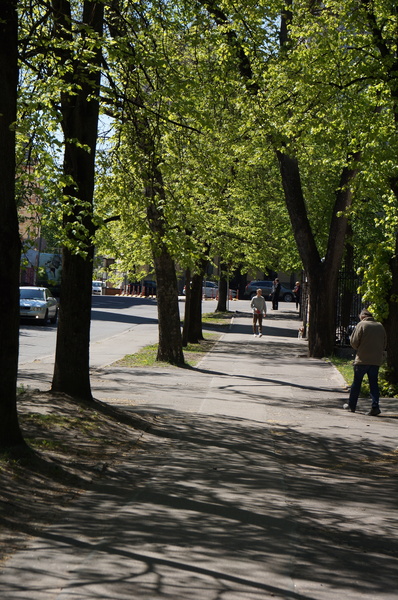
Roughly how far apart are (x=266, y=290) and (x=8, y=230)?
7789 centimetres

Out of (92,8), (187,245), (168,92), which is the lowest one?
(187,245)

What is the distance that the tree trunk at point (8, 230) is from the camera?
27.2 feet

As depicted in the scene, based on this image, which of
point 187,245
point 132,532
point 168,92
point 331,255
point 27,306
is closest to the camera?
point 132,532

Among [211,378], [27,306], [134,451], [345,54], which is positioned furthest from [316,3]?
[27,306]

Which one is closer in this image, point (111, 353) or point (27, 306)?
point (111, 353)

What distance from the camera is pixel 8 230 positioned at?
8312mm

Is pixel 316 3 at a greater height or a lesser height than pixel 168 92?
greater

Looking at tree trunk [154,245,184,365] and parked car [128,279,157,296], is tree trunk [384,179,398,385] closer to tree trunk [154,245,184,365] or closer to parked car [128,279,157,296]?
tree trunk [154,245,184,365]

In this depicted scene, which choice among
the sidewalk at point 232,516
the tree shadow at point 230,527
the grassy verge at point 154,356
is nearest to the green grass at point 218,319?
the grassy verge at point 154,356

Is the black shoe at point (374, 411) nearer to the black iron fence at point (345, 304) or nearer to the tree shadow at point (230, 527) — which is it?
the tree shadow at point (230, 527)

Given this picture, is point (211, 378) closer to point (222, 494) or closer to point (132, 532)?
point (222, 494)

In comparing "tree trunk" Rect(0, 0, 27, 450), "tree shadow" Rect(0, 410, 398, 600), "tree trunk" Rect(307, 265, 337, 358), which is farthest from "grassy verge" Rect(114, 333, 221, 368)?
"tree trunk" Rect(0, 0, 27, 450)

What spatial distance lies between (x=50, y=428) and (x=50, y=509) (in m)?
3.51

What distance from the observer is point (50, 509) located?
7094mm
